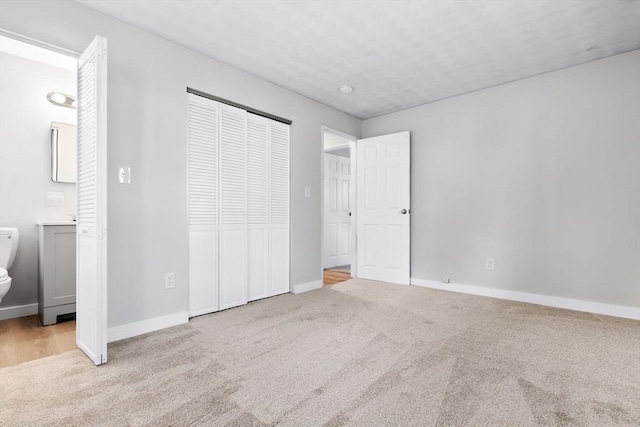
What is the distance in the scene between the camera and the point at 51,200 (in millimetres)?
3051

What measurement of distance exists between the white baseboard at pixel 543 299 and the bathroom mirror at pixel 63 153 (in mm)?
4120

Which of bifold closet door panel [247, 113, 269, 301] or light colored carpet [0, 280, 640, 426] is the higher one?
bifold closet door panel [247, 113, 269, 301]

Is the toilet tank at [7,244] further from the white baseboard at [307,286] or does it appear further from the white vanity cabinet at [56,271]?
the white baseboard at [307,286]

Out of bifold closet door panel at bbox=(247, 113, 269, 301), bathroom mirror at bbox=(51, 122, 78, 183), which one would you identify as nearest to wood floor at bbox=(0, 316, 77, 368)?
bathroom mirror at bbox=(51, 122, 78, 183)

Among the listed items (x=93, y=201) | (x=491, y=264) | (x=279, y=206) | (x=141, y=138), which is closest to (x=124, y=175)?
(x=141, y=138)

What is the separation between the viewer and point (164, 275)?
2.58 meters

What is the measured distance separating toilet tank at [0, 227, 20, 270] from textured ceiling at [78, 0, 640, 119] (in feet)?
6.20

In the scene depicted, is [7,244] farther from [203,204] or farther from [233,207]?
[233,207]

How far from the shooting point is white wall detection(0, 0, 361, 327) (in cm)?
215

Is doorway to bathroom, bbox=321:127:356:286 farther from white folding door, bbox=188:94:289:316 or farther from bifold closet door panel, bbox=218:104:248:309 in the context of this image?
bifold closet door panel, bbox=218:104:248:309

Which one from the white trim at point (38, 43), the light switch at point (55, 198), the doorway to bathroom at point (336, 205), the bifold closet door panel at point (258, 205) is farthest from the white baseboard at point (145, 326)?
the doorway to bathroom at point (336, 205)

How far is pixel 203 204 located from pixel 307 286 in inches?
64.8

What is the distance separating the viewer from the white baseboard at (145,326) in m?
2.29

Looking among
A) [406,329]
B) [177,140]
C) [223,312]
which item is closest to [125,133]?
[177,140]
